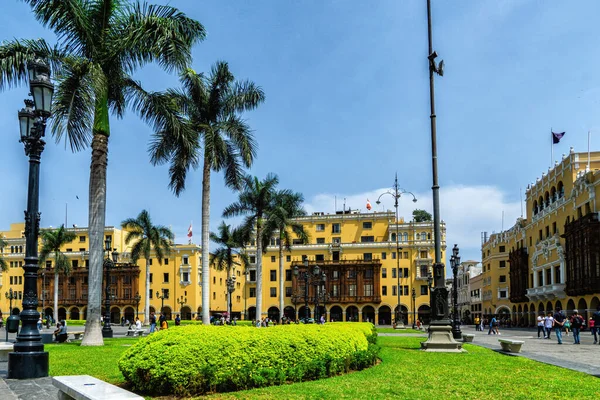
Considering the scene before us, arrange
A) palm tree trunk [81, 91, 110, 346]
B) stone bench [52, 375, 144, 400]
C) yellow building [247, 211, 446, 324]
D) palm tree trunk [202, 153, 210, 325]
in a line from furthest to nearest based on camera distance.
Answer: 1. yellow building [247, 211, 446, 324]
2. palm tree trunk [202, 153, 210, 325]
3. palm tree trunk [81, 91, 110, 346]
4. stone bench [52, 375, 144, 400]

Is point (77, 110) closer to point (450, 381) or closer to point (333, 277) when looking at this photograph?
point (450, 381)

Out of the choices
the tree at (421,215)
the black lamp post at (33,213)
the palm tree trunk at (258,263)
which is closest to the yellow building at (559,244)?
the tree at (421,215)

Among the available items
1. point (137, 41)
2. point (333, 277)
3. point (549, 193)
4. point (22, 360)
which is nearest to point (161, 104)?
point (137, 41)

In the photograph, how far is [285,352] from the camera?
35.7ft

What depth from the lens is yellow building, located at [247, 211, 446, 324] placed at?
77000 millimetres

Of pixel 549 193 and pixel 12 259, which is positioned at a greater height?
pixel 549 193

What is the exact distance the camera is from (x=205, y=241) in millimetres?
27984

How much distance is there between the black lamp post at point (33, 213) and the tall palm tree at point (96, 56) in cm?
732

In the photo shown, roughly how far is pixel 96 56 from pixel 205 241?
34.4ft

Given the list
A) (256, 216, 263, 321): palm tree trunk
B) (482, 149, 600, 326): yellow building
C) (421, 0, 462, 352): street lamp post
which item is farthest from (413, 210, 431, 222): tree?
(421, 0, 462, 352): street lamp post

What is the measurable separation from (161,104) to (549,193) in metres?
52.1

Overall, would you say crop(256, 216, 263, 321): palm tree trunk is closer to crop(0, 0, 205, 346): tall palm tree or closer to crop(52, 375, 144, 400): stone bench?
crop(0, 0, 205, 346): tall palm tree

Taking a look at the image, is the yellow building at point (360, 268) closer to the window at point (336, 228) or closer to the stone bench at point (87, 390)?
the window at point (336, 228)

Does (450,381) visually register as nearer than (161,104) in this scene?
Yes
